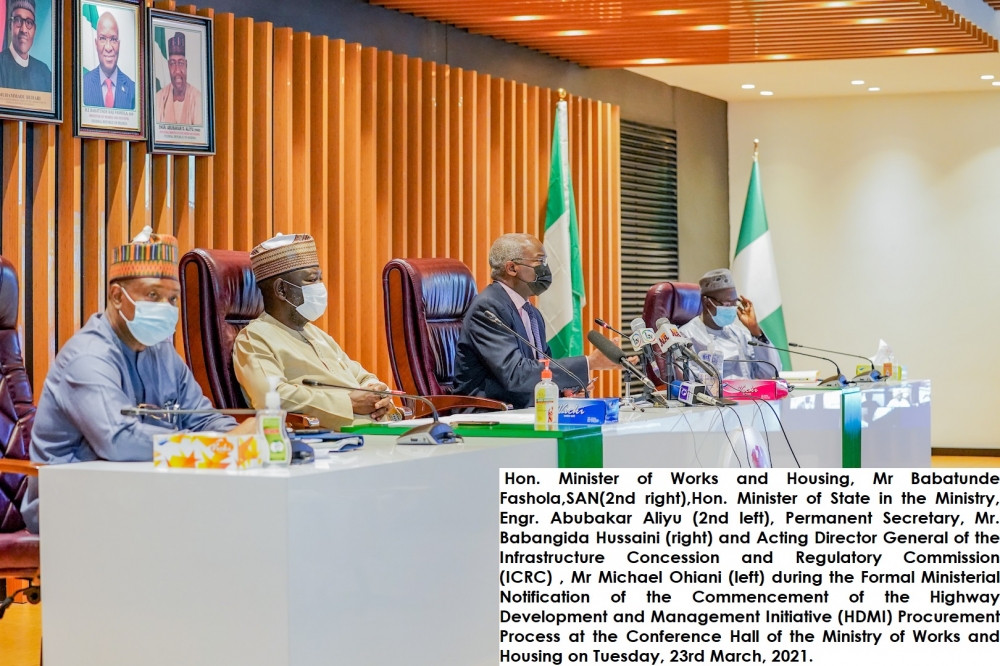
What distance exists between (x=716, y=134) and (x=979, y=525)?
22.6ft

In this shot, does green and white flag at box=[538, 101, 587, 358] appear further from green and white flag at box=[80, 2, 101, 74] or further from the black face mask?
green and white flag at box=[80, 2, 101, 74]

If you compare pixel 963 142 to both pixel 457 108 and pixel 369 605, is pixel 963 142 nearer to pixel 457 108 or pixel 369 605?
pixel 457 108

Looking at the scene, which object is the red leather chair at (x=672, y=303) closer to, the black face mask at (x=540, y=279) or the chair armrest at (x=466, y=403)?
the black face mask at (x=540, y=279)

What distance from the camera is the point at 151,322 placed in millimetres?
2631

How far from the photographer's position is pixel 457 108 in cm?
600

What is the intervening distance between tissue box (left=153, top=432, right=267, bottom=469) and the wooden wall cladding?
7.02 feet

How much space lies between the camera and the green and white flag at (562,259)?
6.42 metres

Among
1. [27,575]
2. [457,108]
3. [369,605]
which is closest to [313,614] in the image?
[369,605]

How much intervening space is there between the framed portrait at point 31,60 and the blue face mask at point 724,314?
2.66m

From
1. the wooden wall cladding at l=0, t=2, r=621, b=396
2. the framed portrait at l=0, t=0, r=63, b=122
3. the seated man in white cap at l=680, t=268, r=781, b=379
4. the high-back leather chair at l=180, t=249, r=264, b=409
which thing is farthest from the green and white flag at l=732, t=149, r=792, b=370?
the high-back leather chair at l=180, t=249, r=264, b=409

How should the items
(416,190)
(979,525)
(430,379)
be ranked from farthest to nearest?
1. (416,190)
2. (430,379)
3. (979,525)

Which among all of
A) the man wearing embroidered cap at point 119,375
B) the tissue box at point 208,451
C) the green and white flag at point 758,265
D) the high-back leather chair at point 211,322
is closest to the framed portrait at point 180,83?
the high-back leather chair at point 211,322

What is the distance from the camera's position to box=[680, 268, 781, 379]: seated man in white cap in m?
5.19

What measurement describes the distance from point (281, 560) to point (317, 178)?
341 cm
